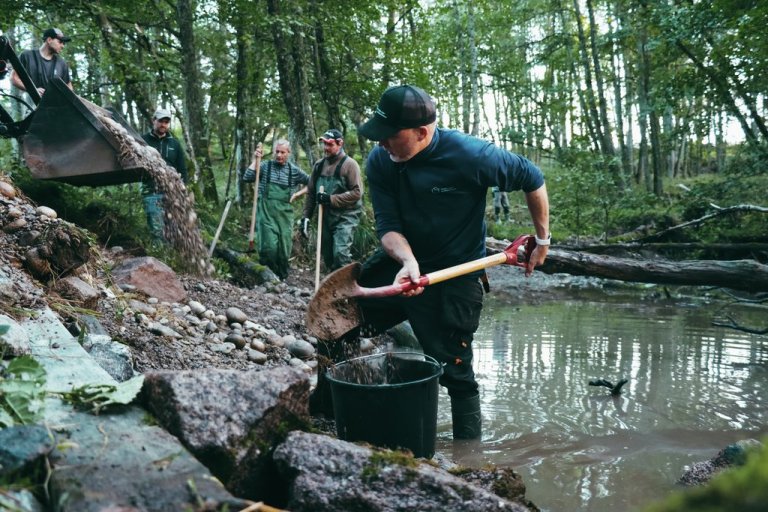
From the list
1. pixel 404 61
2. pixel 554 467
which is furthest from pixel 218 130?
pixel 554 467

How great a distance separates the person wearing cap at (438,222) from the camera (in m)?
3.64

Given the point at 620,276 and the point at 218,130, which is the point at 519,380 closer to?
the point at 620,276

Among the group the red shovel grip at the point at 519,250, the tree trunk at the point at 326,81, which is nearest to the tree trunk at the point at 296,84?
the tree trunk at the point at 326,81

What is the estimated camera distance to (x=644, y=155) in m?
25.3

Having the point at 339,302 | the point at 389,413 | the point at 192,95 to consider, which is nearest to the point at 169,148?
the point at 192,95

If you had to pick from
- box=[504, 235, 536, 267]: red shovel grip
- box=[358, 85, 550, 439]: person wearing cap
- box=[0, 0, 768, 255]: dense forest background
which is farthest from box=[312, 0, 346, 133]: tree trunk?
box=[358, 85, 550, 439]: person wearing cap

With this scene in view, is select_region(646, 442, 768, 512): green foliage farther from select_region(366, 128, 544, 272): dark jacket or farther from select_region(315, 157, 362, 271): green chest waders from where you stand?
select_region(315, 157, 362, 271): green chest waders

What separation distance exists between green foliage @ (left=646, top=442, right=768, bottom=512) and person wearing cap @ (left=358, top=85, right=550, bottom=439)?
2816 mm

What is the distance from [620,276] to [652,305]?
102 inches

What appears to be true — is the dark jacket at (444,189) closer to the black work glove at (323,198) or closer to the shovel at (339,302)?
the shovel at (339,302)

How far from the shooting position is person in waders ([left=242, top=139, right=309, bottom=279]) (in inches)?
393

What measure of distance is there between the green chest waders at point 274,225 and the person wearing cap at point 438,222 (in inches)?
244

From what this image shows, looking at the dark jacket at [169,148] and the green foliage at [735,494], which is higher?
the dark jacket at [169,148]

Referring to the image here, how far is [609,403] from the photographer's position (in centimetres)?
483
